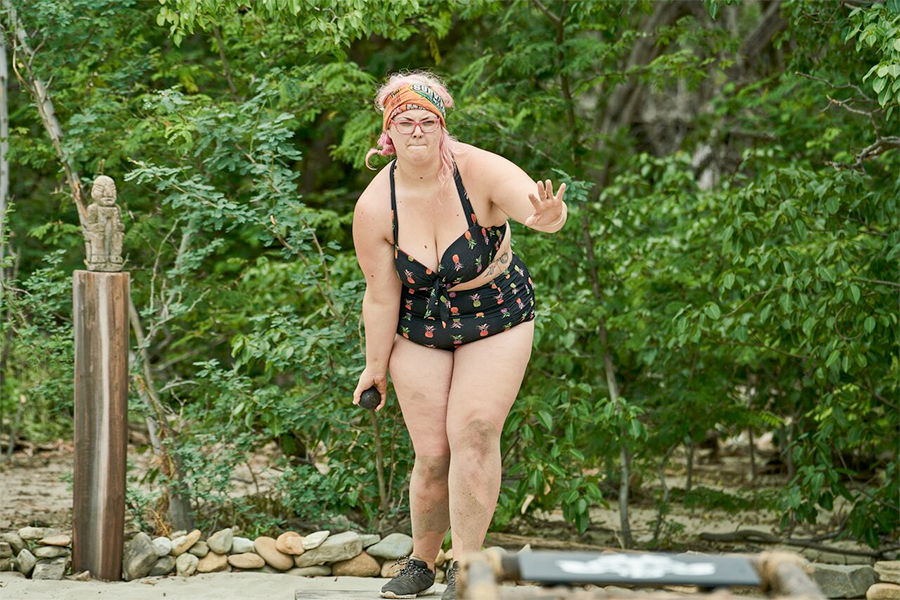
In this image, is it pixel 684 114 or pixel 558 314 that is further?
pixel 684 114

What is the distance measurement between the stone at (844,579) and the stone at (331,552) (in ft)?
7.35

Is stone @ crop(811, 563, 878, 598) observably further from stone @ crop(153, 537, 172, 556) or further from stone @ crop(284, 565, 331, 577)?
stone @ crop(153, 537, 172, 556)

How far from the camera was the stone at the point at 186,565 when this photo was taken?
4.67m

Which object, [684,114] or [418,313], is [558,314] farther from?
[684,114]

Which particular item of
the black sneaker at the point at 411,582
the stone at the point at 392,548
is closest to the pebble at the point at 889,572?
the stone at the point at 392,548

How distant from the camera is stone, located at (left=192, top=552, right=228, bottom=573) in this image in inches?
186

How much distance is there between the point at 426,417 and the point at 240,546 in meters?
1.79

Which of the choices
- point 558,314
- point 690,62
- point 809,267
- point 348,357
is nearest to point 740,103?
point 690,62

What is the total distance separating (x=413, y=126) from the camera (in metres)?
3.24

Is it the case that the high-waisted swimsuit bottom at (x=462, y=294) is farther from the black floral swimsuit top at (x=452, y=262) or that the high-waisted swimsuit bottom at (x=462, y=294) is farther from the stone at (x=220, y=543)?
the stone at (x=220, y=543)

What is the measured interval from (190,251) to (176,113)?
696 millimetres

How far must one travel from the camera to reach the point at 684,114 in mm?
12086

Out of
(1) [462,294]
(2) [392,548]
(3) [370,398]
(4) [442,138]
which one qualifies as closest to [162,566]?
(2) [392,548]

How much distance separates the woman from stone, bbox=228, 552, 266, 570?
1560mm
